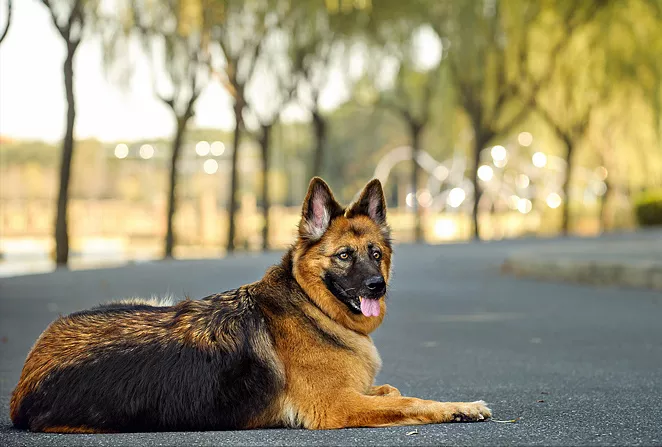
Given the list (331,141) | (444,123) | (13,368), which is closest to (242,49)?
(444,123)

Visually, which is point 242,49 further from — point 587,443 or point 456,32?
point 587,443

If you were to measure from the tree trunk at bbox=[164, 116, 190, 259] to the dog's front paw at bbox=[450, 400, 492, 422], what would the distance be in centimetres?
3082

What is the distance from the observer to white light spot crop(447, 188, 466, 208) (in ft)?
327

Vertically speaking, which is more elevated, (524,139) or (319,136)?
(524,139)

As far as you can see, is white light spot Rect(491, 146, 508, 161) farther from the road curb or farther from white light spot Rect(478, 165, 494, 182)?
the road curb

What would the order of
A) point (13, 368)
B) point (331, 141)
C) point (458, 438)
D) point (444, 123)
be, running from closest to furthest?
point (458, 438) → point (13, 368) → point (444, 123) → point (331, 141)

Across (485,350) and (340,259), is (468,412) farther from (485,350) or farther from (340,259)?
(485,350)

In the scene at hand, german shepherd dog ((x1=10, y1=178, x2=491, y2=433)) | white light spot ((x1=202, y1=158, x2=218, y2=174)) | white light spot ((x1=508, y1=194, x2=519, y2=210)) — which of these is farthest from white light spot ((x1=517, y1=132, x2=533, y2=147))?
german shepherd dog ((x1=10, y1=178, x2=491, y2=433))

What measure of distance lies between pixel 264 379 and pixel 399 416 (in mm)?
831

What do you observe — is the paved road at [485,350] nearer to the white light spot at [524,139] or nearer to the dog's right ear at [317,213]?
the dog's right ear at [317,213]

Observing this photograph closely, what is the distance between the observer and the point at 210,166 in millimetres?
79750

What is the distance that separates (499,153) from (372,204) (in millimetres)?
87891

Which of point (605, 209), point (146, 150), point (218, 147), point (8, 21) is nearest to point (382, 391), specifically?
point (8, 21)

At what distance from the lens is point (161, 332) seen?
20.1 feet
